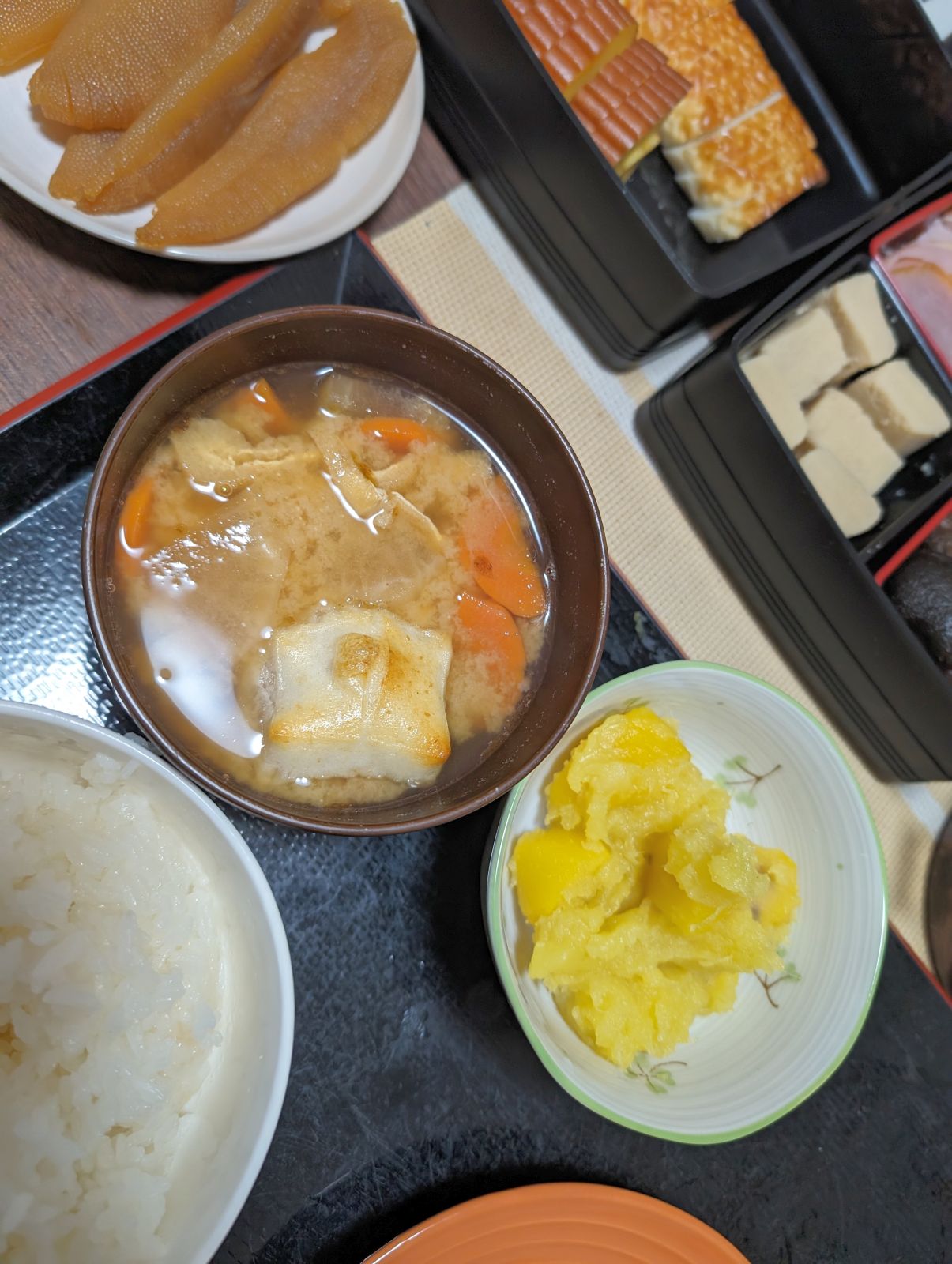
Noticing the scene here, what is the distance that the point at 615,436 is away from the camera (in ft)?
5.57

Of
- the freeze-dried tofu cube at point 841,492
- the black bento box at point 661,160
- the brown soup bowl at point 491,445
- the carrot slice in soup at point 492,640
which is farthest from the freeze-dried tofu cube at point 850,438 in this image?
the carrot slice in soup at point 492,640

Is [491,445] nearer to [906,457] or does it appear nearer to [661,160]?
[661,160]

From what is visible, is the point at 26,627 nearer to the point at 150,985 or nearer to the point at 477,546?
the point at 150,985

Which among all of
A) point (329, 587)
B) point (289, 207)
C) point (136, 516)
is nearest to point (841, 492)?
point (329, 587)

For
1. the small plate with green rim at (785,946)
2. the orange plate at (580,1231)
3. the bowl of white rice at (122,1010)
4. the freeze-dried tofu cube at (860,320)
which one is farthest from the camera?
the freeze-dried tofu cube at (860,320)

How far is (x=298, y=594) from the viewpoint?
127 cm

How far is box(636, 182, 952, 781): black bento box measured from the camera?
4.87ft

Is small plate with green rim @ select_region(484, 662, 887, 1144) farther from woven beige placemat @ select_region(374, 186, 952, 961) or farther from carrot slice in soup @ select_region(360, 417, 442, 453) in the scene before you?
carrot slice in soup @ select_region(360, 417, 442, 453)

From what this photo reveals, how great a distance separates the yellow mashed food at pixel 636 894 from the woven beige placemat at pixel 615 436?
14.6 inches

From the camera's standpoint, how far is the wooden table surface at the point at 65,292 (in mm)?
1299

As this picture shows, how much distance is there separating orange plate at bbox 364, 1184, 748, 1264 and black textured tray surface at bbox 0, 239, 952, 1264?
0.14m

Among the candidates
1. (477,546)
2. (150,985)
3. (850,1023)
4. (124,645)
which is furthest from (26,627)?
(850,1023)

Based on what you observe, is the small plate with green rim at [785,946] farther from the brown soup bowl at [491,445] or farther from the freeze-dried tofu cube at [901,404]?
the freeze-dried tofu cube at [901,404]

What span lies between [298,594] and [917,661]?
3.41ft
